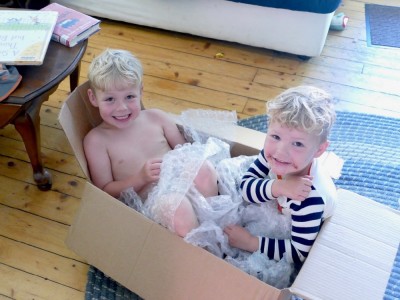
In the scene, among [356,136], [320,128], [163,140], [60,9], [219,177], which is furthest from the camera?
[356,136]

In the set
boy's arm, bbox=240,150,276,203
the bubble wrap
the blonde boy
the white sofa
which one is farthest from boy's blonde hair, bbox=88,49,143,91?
the white sofa

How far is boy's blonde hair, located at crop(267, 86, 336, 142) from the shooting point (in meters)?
0.96

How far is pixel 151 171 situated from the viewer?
1203 millimetres

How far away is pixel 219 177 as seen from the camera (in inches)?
49.5

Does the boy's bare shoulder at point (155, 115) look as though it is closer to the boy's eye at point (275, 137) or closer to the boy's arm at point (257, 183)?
the boy's arm at point (257, 183)

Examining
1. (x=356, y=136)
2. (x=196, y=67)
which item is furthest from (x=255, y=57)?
(x=356, y=136)

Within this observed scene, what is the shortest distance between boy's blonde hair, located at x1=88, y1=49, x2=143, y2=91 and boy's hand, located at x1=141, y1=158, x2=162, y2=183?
22cm

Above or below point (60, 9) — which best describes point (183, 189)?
below

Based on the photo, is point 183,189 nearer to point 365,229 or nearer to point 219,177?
point 219,177

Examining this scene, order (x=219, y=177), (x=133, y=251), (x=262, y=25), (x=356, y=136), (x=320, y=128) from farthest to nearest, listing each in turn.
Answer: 1. (x=262, y=25)
2. (x=356, y=136)
3. (x=219, y=177)
4. (x=133, y=251)
5. (x=320, y=128)

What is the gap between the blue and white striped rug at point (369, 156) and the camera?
151 centimetres

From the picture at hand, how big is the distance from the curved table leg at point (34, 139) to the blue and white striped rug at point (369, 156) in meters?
0.37

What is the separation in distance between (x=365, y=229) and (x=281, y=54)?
4.35ft

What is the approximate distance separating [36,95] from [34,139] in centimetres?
19
